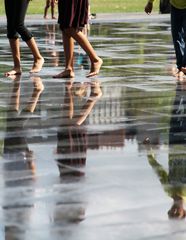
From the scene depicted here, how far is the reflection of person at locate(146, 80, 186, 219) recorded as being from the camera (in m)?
4.90

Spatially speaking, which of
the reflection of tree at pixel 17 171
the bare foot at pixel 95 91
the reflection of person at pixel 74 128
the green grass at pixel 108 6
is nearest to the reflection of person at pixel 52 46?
the bare foot at pixel 95 91

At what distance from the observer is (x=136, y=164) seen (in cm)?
593

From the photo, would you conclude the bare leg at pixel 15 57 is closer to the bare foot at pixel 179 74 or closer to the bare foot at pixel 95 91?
the bare foot at pixel 95 91

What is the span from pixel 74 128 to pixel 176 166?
1.64m

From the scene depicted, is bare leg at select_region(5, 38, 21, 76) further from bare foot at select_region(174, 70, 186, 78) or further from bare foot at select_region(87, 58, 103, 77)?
bare foot at select_region(174, 70, 186, 78)

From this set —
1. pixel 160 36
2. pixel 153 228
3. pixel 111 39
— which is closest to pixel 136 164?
pixel 153 228

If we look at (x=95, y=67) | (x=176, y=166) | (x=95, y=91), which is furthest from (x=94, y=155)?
(x=95, y=67)

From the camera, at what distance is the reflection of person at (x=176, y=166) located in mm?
4898

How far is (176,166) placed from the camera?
587 centimetres

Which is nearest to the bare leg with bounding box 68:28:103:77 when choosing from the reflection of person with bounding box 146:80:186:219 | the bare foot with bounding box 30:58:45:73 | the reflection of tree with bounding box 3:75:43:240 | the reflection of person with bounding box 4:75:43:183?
the bare foot with bounding box 30:58:45:73

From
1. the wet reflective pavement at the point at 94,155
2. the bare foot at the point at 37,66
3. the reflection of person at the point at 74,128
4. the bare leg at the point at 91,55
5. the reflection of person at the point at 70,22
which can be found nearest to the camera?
the wet reflective pavement at the point at 94,155

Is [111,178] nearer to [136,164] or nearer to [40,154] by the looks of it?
[136,164]

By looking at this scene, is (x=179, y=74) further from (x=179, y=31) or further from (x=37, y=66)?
(x=37, y=66)

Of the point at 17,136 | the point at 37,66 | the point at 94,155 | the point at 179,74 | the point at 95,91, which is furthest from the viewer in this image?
the point at 37,66
